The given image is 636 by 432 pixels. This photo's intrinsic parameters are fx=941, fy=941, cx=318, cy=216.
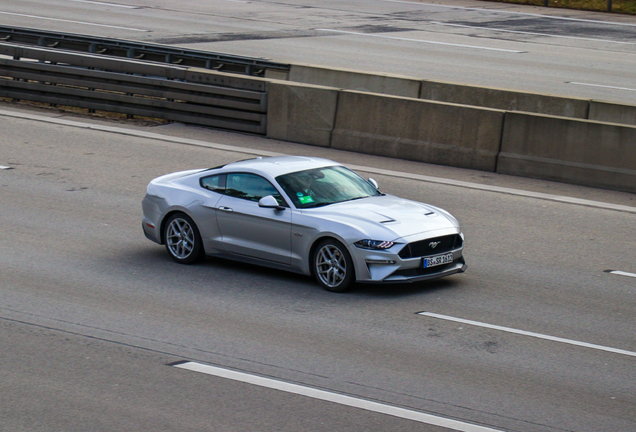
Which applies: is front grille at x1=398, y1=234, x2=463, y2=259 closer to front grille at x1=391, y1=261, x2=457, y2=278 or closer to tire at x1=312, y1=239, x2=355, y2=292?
front grille at x1=391, y1=261, x2=457, y2=278

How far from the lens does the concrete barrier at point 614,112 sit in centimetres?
1748

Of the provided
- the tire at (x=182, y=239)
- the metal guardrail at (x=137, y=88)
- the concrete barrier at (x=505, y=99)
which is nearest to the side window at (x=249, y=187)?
Answer: the tire at (x=182, y=239)

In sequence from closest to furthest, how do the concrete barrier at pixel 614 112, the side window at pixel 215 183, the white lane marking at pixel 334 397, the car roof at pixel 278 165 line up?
the white lane marking at pixel 334 397, the car roof at pixel 278 165, the side window at pixel 215 183, the concrete barrier at pixel 614 112

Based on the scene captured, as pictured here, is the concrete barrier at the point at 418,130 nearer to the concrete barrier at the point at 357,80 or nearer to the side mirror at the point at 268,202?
the concrete barrier at the point at 357,80

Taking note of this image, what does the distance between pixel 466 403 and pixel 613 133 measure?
9458 mm

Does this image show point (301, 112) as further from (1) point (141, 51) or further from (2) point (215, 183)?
(2) point (215, 183)

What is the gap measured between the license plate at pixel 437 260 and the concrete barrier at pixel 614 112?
882 centimetres

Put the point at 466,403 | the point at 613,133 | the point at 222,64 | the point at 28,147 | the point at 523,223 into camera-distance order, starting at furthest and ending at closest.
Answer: the point at 222,64
the point at 28,147
the point at 613,133
the point at 523,223
the point at 466,403

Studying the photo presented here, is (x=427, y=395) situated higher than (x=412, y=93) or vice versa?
(x=412, y=93)

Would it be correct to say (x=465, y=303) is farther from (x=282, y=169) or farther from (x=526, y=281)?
(x=282, y=169)

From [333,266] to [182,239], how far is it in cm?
215

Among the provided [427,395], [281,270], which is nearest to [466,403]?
[427,395]

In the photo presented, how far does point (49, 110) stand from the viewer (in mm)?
20891

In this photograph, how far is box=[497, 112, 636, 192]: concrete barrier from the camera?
1534cm
